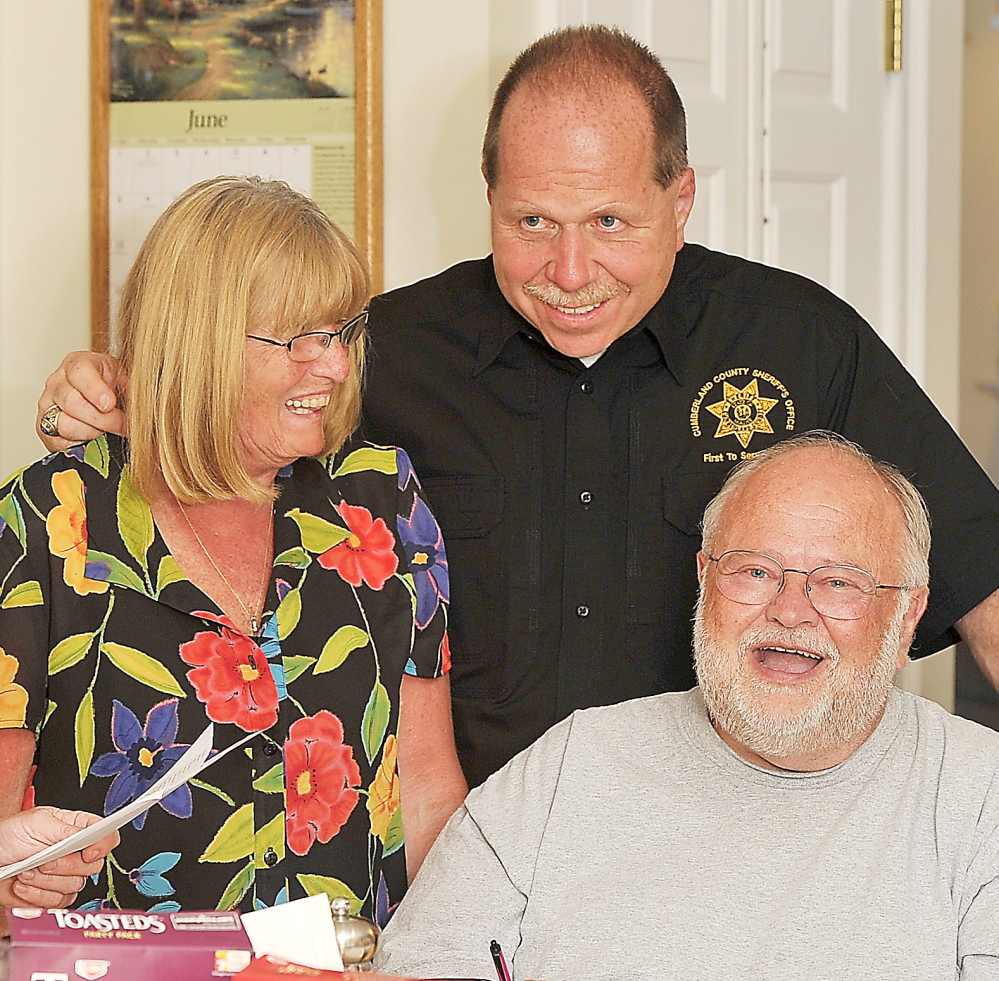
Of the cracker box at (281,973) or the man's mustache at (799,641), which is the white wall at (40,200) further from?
the cracker box at (281,973)

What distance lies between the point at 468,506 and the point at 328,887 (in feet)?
2.05

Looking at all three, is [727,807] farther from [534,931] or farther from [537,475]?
[537,475]

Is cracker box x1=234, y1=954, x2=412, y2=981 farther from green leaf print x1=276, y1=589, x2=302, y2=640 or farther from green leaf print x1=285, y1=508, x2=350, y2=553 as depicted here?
green leaf print x1=285, y1=508, x2=350, y2=553

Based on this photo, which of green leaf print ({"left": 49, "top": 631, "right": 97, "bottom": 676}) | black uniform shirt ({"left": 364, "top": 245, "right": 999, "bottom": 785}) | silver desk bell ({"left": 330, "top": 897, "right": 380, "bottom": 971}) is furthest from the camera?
black uniform shirt ({"left": 364, "top": 245, "right": 999, "bottom": 785})

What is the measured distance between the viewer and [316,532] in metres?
1.98

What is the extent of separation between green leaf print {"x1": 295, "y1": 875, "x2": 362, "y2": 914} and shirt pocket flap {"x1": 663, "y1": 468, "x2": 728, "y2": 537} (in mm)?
735

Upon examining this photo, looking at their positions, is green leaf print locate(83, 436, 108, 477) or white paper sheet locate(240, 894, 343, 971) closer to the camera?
white paper sheet locate(240, 894, 343, 971)

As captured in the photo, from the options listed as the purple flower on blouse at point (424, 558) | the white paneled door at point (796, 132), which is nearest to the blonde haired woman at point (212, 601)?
the purple flower on blouse at point (424, 558)

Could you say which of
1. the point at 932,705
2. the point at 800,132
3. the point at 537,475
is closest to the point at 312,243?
the point at 537,475

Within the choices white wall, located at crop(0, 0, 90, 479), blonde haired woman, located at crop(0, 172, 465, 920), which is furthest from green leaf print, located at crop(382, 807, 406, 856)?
white wall, located at crop(0, 0, 90, 479)

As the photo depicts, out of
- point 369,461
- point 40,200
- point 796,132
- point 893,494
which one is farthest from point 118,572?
point 796,132

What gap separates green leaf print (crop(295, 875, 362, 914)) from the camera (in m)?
1.87

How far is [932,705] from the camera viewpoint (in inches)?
75.9

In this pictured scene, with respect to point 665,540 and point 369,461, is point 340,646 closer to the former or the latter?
point 369,461
